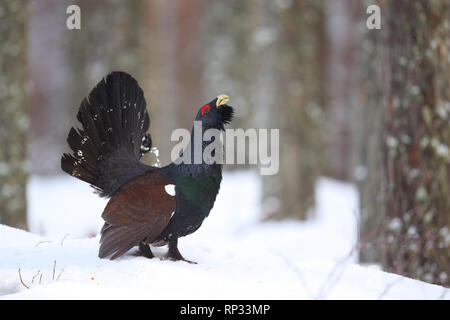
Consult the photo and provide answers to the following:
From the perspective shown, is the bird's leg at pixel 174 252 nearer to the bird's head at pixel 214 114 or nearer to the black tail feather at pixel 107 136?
the black tail feather at pixel 107 136

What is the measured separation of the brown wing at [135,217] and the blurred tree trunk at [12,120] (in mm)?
2870

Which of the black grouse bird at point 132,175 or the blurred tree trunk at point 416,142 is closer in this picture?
the black grouse bird at point 132,175

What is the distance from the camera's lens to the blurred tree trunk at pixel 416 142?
434 centimetres

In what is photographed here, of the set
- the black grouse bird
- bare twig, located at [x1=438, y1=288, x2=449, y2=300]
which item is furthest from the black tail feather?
bare twig, located at [x1=438, y1=288, x2=449, y2=300]

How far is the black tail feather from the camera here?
147 inches

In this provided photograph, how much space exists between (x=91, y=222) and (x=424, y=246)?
18.3 feet

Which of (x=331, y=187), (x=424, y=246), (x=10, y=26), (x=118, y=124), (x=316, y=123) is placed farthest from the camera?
(x=331, y=187)

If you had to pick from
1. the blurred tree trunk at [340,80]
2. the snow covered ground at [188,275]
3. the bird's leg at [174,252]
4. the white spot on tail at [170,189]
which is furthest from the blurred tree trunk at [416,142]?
the blurred tree trunk at [340,80]

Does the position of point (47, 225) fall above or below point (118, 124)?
below

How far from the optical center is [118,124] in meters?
3.79

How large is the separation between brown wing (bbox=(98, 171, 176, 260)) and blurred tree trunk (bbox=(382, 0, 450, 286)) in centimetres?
195

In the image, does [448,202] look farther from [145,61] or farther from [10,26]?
[145,61]

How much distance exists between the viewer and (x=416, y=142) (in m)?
4.39

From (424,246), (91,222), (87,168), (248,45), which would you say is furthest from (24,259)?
(248,45)
